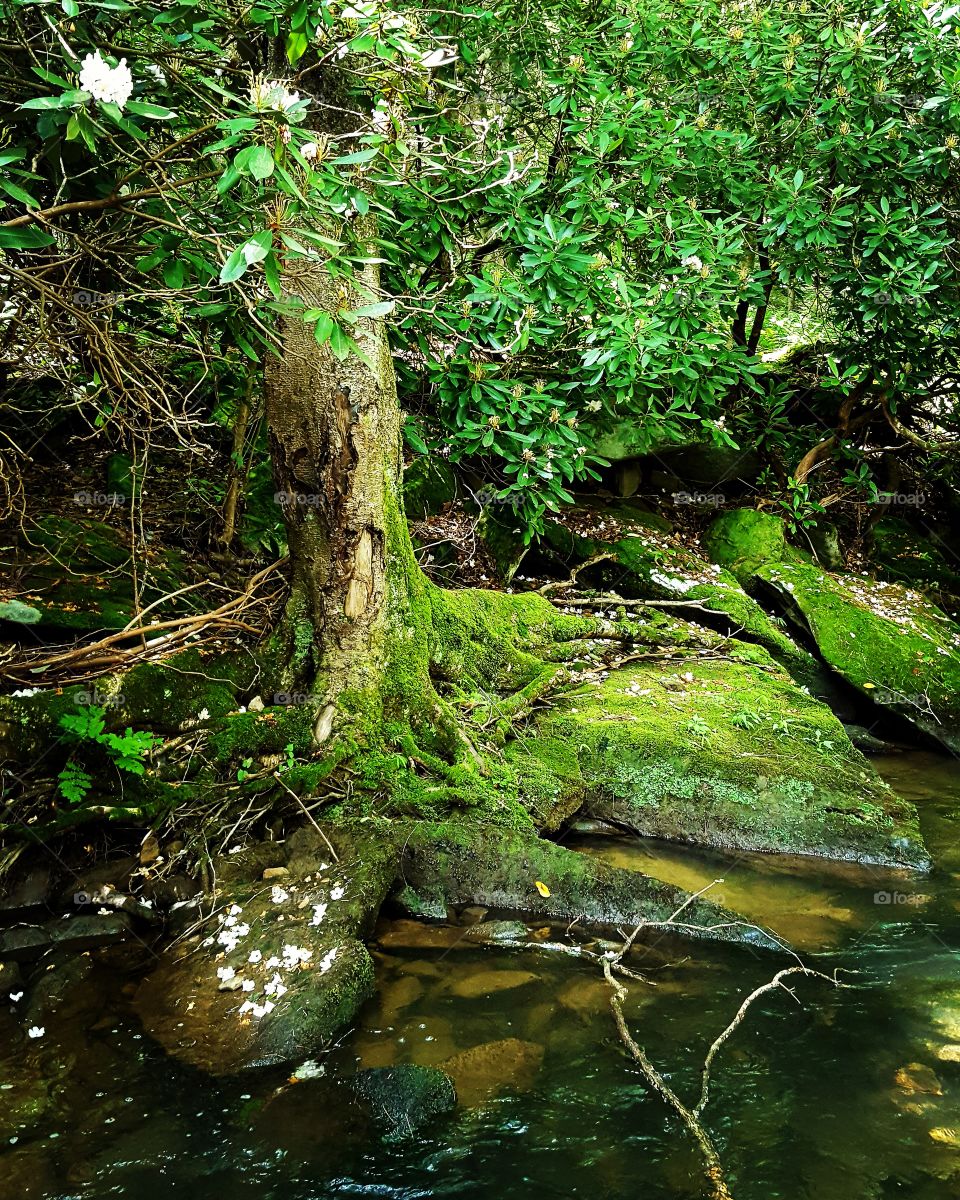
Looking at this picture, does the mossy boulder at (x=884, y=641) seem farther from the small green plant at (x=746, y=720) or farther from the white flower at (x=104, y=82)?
the white flower at (x=104, y=82)

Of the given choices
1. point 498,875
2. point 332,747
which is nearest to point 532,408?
point 332,747

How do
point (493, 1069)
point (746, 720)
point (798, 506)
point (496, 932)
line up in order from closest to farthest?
point (493, 1069) → point (496, 932) → point (746, 720) → point (798, 506)

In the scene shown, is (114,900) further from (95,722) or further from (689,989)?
(689,989)

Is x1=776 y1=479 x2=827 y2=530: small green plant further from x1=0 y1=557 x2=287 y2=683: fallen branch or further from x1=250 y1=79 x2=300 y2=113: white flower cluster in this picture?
x1=250 y1=79 x2=300 y2=113: white flower cluster

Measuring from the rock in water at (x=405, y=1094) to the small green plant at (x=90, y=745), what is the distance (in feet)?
7.08

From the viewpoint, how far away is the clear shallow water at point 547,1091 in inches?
114

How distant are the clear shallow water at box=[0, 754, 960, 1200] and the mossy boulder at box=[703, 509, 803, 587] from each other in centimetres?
544

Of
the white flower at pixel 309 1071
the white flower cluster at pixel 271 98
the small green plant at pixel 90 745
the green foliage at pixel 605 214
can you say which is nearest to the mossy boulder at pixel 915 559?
the green foliage at pixel 605 214

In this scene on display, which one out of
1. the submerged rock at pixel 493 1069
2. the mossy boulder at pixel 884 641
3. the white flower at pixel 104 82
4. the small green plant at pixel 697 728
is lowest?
the submerged rock at pixel 493 1069

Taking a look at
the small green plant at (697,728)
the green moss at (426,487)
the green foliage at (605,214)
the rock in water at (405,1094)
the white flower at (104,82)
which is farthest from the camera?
the green moss at (426,487)

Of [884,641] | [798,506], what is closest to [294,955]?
[884,641]

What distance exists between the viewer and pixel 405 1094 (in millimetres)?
3195

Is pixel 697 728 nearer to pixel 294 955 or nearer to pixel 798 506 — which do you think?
pixel 294 955

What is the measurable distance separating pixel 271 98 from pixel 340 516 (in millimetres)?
2683
